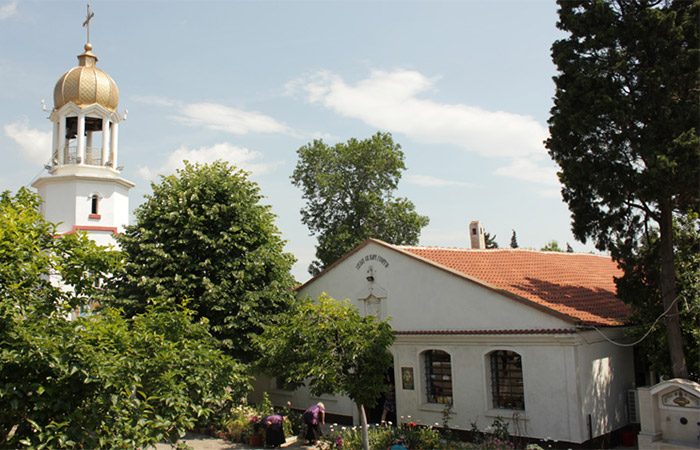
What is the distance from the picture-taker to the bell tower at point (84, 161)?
31.1 metres

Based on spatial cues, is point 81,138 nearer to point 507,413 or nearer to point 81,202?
point 81,202

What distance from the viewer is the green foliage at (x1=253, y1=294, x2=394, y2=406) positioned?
13250 millimetres

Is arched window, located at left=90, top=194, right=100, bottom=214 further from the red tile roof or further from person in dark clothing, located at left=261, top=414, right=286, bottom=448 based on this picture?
person in dark clothing, located at left=261, top=414, right=286, bottom=448

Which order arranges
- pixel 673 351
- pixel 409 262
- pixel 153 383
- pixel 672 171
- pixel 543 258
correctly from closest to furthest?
pixel 153 383, pixel 672 171, pixel 673 351, pixel 409 262, pixel 543 258

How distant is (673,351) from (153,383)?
42.5 ft

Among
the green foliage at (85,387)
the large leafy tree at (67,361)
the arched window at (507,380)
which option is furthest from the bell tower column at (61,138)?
the green foliage at (85,387)

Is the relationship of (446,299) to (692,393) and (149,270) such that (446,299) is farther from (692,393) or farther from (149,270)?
(149,270)

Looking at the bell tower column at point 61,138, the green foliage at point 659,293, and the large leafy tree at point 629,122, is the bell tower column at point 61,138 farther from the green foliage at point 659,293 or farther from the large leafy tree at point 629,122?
the green foliage at point 659,293

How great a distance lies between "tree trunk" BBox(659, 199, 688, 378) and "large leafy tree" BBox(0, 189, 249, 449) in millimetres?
12241

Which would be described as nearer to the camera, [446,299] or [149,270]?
[446,299]

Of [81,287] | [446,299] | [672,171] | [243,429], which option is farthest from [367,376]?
[672,171]

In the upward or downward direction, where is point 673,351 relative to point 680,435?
upward

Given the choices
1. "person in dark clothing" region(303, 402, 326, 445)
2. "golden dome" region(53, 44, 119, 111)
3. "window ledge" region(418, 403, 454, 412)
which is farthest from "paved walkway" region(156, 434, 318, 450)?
"golden dome" region(53, 44, 119, 111)

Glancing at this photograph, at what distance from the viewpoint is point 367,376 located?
13.3 m
